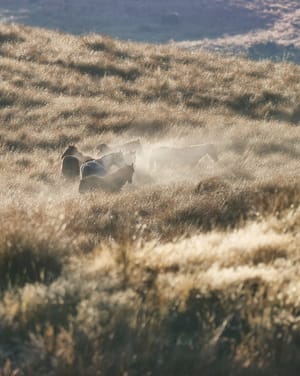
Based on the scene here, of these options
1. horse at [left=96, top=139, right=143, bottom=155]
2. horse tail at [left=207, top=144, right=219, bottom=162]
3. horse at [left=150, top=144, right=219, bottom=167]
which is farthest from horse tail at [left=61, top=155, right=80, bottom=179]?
horse tail at [left=207, top=144, right=219, bottom=162]

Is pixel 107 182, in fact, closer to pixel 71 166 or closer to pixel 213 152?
pixel 71 166

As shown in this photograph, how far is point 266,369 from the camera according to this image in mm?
3990

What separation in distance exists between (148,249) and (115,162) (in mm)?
4460

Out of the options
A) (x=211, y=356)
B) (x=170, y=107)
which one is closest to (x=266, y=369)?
(x=211, y=356)

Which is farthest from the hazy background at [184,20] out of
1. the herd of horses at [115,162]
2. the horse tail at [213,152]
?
the herd of horses at [115,162]

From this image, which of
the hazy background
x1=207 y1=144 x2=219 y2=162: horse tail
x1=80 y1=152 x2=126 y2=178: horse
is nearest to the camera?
x1=80 y1=152 x2=126 y2=178: horse

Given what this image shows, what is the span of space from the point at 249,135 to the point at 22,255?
346 inches

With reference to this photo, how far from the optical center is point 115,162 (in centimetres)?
950

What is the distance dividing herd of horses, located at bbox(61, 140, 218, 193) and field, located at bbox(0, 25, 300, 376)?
0.19 metres

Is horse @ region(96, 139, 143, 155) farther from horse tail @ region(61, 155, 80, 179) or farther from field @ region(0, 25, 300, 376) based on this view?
horse tail @ region(61, 155, 80, 179)

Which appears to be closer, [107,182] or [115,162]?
[107,182]

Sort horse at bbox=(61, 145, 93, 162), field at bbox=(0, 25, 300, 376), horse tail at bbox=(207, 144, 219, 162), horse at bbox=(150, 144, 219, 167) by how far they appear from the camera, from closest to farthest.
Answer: field at bbox=(0, 25, 300, 376)
horse at bbox=(61, 145, 93, 162)
horse at bbox=(150, 144, 219, 167)
horse tail at bbox=(207, 144, 219, 162)

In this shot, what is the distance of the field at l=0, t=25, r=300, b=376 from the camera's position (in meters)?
3.99

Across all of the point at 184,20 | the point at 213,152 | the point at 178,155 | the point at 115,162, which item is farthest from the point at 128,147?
the point at 184,20
